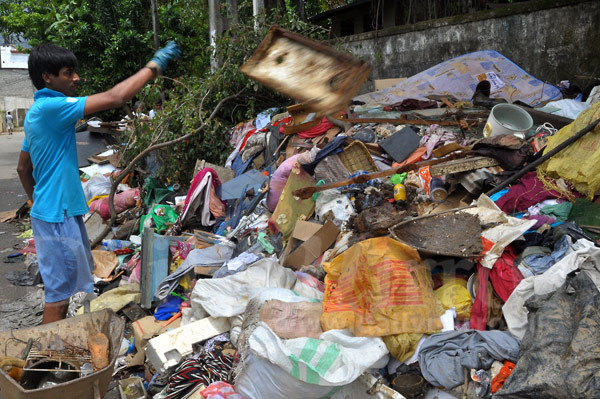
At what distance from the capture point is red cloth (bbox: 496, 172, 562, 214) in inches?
155

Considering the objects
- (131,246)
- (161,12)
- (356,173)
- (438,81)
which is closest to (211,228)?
(131,246)

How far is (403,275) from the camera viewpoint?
3.27 m

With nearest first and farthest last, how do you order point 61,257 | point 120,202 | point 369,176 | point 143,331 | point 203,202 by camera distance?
point 61,257 → point 143,331 → point 369,176 → point 203,202 → point 120,202

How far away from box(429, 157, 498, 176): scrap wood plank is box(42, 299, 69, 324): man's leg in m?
2.96

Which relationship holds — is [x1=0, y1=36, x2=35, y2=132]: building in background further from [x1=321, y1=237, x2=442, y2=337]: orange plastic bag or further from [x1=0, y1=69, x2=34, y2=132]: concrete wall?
[x1=321, y1=237, x2=442, y2=337]: orange plastic bag

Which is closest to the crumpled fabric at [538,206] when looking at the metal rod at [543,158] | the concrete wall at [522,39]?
the metal rod at [543,158]

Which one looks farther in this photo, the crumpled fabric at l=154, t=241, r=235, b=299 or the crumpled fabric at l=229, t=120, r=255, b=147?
the crumpled fabric at l=229, t=120, r=255, b=147

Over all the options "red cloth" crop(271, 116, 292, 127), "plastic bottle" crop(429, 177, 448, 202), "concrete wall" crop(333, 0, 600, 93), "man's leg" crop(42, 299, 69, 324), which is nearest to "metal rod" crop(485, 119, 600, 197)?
"plastic bottle" crop(429, 177, 448, 202)

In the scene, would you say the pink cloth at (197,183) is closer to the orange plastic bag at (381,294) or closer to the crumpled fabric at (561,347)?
the orange plastic bag at (381,294)

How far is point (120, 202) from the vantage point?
7.31 metres

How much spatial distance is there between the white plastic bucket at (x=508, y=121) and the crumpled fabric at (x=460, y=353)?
2594 mm

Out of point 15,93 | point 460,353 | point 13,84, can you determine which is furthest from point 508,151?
point 13,84

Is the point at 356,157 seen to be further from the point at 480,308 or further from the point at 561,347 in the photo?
the point at 561,347

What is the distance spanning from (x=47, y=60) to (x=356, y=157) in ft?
10.6
